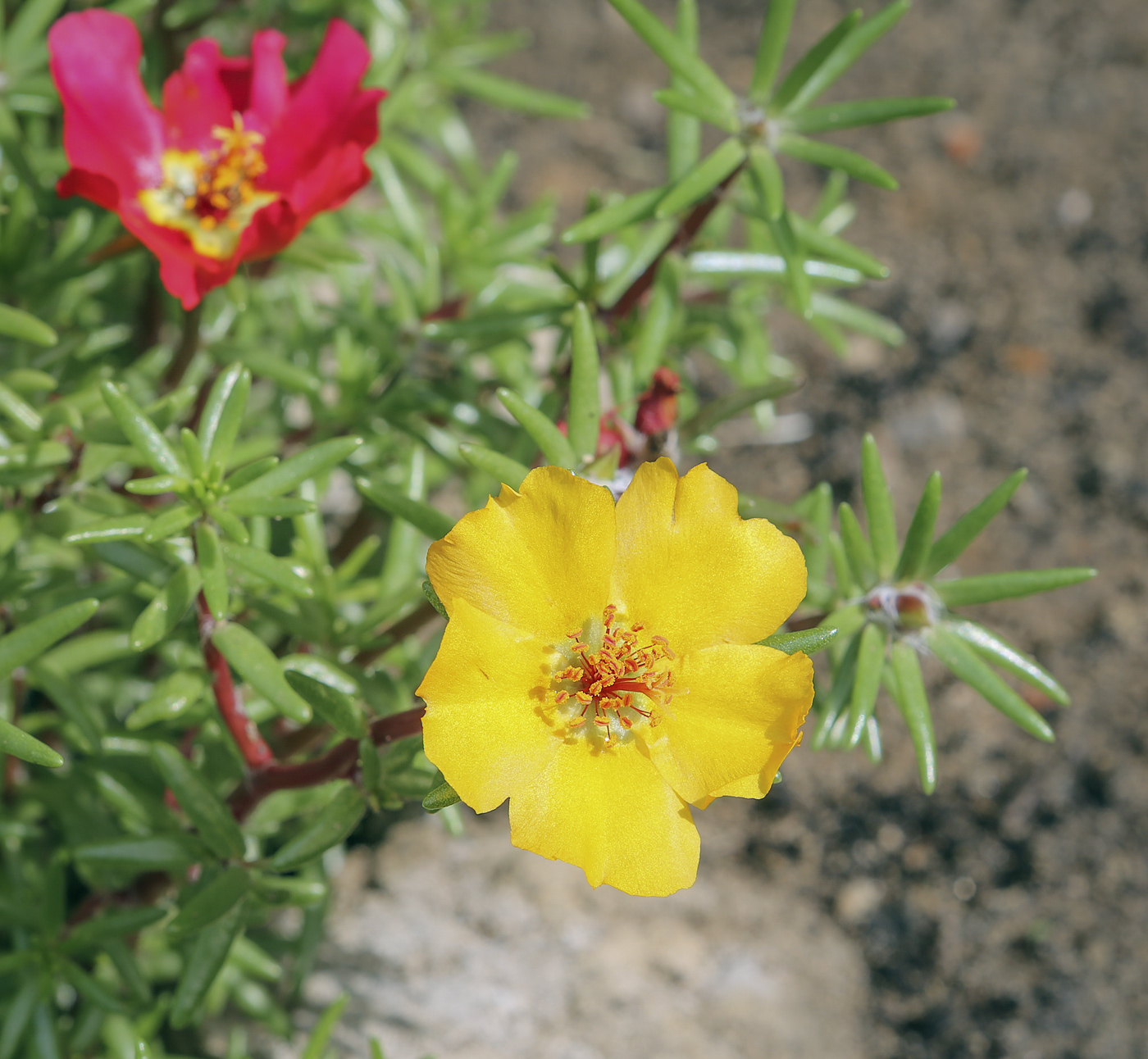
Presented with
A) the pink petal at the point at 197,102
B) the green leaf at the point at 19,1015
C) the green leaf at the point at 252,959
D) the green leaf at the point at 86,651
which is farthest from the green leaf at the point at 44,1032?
the pink petal at the point at 197,102

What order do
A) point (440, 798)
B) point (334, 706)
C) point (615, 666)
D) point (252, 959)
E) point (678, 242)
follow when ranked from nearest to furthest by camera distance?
point (440, 798) → point (615, 666) → point (334, 706) → point (678, 242) → point (252, 959)

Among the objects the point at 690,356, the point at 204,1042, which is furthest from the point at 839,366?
the point at 204,1042

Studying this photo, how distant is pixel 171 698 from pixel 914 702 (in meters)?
1.09

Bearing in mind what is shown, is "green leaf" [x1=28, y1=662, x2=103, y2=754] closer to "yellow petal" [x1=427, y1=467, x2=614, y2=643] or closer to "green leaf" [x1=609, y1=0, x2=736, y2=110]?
"yellow petal" [x1=427, y1=467, x2=614, y2=643]

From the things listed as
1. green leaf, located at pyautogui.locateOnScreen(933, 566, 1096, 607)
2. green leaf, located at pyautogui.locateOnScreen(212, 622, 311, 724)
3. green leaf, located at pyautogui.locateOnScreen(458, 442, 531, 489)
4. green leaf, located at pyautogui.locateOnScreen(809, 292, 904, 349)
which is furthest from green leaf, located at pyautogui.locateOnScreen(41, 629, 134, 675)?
green leaf, located at pyautogui.locateOnScreen(809, 292, 904, 349)

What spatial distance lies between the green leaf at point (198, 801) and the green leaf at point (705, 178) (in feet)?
3.56

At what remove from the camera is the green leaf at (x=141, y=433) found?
143 cm

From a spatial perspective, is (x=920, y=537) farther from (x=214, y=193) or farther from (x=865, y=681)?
(x=214, y=193)

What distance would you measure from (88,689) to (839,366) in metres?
2.36

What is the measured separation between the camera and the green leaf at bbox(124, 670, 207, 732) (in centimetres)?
158

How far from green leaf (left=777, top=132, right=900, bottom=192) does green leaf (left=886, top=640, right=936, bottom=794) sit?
2.32 feet

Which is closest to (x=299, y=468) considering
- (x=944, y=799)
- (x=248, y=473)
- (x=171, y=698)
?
(x=248, y=473)

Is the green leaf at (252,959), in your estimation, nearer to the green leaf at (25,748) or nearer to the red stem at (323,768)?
the red stem at (323,768)

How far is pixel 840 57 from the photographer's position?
171 cm
